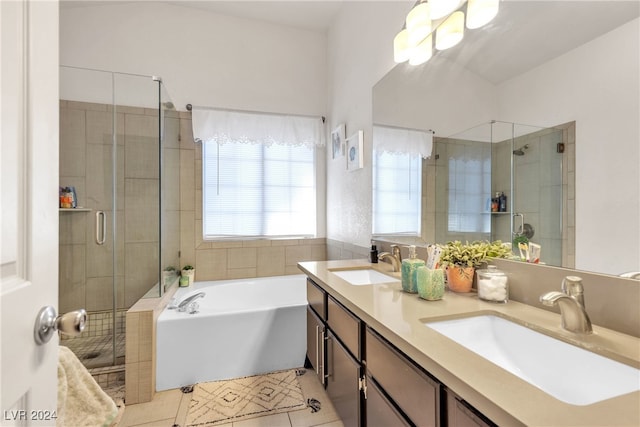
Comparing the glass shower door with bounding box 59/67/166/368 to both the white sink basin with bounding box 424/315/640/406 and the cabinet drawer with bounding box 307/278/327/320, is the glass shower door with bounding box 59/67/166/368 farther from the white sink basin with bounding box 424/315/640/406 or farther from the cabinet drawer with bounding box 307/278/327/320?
the white sink basin with bounding box 424/315/640/406

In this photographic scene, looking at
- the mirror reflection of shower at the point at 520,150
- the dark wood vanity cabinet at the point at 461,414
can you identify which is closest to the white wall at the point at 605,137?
the mirror reflection of shower at the point at 520,150

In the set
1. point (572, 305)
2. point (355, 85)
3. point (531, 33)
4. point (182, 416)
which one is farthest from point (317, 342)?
point (355, 85)

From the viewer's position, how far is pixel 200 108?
9.00 ft

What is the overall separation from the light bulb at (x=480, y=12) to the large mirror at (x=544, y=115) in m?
0.03

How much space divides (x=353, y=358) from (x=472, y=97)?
4.03 feet

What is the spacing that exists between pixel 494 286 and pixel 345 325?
582 mm

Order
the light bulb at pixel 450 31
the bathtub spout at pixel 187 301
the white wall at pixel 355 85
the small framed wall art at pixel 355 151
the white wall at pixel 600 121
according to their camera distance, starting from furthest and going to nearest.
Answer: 1. the small framed wall art at pixel 355 151
2. the bathtub spout at pixel 187 301
3. the white wall at pixel 355 85
4. the light bulb at pixel 450 31
5. the white wall at pixel 600 121

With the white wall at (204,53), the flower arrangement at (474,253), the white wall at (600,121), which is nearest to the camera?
the white wall at (600,121)

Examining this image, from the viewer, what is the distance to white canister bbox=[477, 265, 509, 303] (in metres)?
1.04

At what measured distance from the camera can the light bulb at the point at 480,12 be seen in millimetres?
1200

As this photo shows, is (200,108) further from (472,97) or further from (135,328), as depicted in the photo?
(472,97)

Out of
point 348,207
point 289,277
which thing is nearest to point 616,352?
point 348,207

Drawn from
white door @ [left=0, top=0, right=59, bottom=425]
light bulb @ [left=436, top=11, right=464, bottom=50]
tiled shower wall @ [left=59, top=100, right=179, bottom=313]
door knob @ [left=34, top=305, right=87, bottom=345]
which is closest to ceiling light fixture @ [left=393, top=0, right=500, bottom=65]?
light bulb @ [left=436, top=11, right=464, bottom=50]

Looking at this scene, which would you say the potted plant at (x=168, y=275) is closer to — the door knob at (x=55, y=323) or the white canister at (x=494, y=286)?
the door knob at (x=55, y=323)
